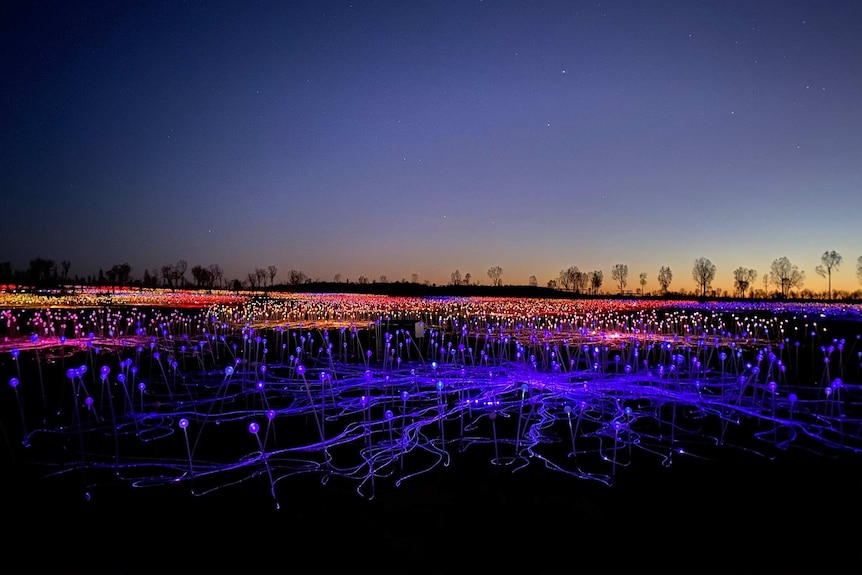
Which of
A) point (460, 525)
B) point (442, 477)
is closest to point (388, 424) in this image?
point (442, 477)

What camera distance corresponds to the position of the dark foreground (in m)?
3.49

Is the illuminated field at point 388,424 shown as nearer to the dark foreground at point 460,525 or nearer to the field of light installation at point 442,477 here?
the field of light installation at point 442,477

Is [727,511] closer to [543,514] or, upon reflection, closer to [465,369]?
[543,514]

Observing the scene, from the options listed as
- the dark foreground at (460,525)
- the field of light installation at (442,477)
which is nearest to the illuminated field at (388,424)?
the field of light installation at (442,477)

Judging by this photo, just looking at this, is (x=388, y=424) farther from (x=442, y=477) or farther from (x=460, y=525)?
(x=460, y=525)

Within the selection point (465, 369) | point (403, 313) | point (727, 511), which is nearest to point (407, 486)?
point (727, 511)

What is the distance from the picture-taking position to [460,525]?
400cm

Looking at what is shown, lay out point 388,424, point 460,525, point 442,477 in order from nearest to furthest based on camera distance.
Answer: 1. point 460,525
2. point 442,477
3. point 388,424

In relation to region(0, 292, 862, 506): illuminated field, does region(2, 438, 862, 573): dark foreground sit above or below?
below

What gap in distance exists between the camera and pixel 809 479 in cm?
487

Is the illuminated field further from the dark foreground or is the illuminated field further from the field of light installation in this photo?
the dark foreground

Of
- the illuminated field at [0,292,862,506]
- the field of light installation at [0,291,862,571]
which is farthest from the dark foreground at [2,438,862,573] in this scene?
the illuminated field at [0,292,862,506]

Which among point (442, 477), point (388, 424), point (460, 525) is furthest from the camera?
point (388, 424)

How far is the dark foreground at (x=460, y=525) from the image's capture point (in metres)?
3.49
